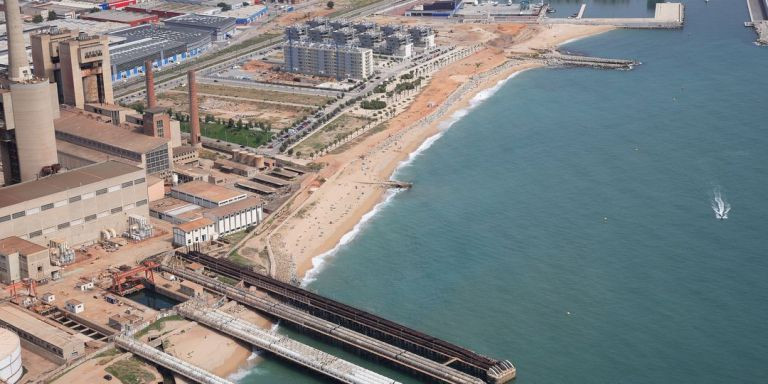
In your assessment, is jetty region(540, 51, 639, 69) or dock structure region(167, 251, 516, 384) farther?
jetty region(540, 51, 639, 69)

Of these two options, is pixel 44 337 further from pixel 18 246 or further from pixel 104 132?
pixel 104 132

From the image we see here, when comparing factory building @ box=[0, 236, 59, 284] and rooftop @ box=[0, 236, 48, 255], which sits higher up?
rooftop @ box=[0, 236, 48, 255]

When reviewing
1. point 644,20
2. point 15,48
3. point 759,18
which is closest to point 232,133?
point 15,48

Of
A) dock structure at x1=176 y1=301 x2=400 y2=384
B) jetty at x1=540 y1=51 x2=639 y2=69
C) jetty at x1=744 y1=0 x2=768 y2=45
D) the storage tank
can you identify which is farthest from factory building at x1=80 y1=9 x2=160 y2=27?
the storage tank

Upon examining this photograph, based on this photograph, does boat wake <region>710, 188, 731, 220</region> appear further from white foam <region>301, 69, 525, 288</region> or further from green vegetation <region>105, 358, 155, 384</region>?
green vegetation <region>105, 358, 155, 384</region>

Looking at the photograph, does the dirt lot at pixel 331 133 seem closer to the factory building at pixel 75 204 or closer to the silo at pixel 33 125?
the factory building at pixel 75 204

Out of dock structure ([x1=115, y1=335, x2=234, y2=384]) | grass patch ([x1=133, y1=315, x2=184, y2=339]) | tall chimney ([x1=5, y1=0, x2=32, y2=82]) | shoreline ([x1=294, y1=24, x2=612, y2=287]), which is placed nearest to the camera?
dock structure ([x1=115, y1=335, x2=234, y2=384])

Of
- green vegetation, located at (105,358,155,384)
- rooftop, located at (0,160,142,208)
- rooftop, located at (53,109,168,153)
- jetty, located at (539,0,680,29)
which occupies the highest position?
jetty, located at (539,0,680,29)
